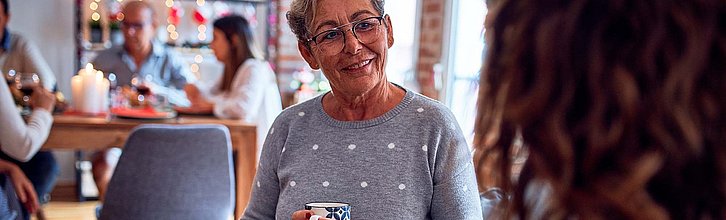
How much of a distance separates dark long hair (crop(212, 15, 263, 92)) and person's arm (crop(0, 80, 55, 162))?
0.97m

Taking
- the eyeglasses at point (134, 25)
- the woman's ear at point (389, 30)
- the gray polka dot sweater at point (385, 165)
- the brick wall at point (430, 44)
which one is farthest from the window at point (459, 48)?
the gray polka dot sweater at point (385, 165)

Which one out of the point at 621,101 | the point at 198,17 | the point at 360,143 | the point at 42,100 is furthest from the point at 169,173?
the point at 198,17

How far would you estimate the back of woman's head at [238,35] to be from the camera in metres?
3.27

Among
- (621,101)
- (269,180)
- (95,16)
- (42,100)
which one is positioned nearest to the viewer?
(621,101)

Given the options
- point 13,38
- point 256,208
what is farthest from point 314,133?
point 13,38

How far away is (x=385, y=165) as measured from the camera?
4.44 feet

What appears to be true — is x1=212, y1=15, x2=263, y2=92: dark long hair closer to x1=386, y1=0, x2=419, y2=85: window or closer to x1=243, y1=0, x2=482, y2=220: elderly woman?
x1=386, y1=0, x2=419, y2=85: window

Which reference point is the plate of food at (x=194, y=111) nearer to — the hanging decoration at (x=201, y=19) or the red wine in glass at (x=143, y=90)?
the red wine in glass at (x=143, y=90)

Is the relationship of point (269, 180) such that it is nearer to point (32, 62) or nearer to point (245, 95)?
point (245, 95)

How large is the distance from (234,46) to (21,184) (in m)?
1.32

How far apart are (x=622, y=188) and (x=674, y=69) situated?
8cm

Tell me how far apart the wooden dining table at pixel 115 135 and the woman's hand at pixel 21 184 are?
1.30 feet

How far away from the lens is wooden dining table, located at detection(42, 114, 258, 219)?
2652 millimetres

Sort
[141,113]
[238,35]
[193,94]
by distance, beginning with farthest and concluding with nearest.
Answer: [238,35] → [193,94] → [141,113]
